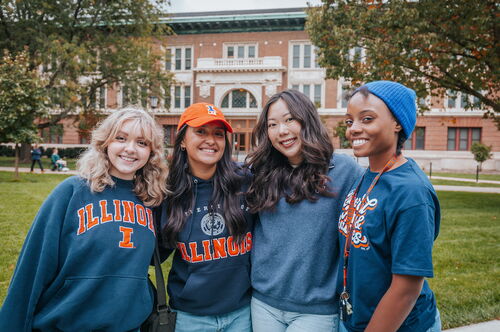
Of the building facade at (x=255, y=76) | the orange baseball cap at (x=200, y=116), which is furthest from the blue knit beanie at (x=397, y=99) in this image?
the building facade at (x=255, y=76)

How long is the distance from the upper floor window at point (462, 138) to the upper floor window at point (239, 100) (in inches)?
689

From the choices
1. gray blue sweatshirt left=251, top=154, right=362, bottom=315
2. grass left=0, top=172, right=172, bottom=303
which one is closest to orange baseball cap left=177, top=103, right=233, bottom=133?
gray blue sweatshirt left=251, top=154, right=362, bottom=315

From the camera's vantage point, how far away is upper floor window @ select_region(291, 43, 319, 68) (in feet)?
119

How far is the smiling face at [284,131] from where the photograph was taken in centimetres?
256

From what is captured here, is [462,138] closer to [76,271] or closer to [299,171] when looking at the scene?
[299,171]

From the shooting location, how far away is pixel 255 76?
36688 millimetres

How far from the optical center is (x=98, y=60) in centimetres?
2530

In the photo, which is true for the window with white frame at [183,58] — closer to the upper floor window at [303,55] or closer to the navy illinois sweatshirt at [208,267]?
the upper floor window at [303,55]

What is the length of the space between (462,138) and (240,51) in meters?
21.5

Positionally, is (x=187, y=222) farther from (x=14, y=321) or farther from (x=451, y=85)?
(x=451, y=85)

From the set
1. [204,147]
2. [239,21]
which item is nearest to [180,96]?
[239,21]

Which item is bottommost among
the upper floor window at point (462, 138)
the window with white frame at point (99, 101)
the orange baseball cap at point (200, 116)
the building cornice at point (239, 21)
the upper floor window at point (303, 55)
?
the orange baseball cap at point (200, 116)

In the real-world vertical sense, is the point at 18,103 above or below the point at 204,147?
above

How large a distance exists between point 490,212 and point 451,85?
14.3ft
